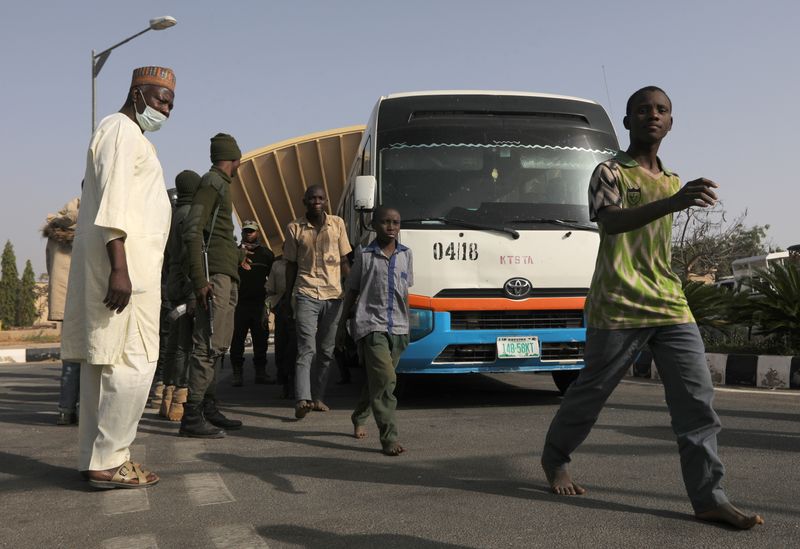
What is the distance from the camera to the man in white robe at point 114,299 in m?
4.17

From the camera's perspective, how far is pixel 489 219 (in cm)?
732

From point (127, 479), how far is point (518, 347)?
3708mm

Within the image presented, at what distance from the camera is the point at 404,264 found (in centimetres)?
584

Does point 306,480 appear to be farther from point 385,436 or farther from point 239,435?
point 239,435

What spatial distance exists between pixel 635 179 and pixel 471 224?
3.54 meters

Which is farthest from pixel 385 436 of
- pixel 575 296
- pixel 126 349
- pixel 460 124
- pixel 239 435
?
pixel 460 124

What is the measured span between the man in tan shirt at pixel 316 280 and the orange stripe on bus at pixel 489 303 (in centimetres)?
69

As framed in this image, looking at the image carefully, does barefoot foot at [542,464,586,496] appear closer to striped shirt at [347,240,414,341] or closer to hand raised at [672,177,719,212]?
hand raised at [672,177,719,212]

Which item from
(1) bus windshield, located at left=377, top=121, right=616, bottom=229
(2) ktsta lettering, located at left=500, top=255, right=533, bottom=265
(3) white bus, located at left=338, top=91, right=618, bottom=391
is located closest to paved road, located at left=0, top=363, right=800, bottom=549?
(3) white bus, located at left=338, top=91, right=618, bottom=391

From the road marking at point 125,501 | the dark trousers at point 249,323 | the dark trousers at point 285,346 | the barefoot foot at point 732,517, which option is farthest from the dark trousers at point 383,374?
the dark trousers at point 249,323

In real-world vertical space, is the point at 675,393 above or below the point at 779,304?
below

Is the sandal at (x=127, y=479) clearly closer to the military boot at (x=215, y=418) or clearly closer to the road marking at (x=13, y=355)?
the military boot at (x=215, y=418)

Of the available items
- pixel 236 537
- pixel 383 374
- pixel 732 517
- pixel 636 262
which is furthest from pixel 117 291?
pixel 732 517

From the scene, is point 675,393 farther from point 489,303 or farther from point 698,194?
point 489,303
